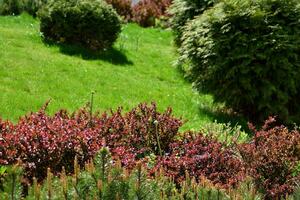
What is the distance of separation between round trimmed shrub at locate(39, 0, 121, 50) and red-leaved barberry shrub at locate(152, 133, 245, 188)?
7.64 metres

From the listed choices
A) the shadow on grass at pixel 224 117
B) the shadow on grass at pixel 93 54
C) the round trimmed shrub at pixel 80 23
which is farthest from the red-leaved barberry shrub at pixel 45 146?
the round trimmed shrub at pixel 80 23

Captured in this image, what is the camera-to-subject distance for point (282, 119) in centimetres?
944

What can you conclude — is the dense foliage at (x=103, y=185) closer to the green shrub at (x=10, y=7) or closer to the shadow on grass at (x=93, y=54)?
the shadow on grass at (x=93, y=54)

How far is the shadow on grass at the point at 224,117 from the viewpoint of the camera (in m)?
9.39

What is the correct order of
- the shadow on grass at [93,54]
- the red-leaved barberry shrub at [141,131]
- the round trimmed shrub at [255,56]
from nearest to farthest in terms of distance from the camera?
the red-leaved barberry shrub at [141,131] → the round trimmed shrub at [255,56] → the shadow on grass at [93,54]

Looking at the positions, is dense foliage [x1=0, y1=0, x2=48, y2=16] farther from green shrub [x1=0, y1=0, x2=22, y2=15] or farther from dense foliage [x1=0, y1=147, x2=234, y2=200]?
dense foliage [x1=0, y1=147, x2=234, y2=200]

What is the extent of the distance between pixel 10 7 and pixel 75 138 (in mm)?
13732

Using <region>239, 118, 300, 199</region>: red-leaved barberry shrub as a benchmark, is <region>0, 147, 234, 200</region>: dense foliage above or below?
above

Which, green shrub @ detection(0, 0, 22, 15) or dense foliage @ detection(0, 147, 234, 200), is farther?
green shrub @ detection(0, 0, 22, 15)

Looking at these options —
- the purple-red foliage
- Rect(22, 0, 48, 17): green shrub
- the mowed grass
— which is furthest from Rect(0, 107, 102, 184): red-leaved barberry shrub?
Rect(22, 0, 48, 17): green shrub

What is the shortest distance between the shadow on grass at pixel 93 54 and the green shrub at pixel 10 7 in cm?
513

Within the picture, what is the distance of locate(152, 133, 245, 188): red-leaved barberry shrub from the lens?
4.64 m

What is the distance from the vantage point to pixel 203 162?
487 cm

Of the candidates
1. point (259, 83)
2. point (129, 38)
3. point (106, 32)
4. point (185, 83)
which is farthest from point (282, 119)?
point (129, 38)
